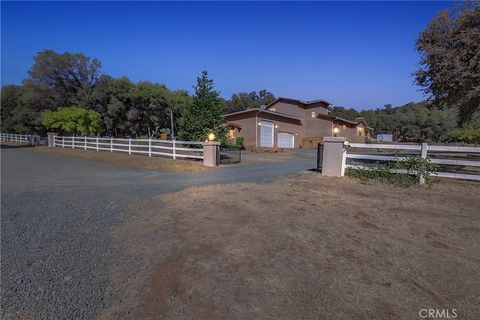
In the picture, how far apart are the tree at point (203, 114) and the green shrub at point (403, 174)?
9.35m

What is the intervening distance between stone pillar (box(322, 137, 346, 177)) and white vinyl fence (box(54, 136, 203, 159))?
6.46 metres

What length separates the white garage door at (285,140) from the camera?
36.8 meters

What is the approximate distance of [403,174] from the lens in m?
9.42

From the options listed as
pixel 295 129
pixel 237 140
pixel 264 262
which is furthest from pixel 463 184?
pixel 295 129

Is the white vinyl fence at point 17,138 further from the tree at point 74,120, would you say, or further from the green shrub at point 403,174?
the green shrub at point 403,174

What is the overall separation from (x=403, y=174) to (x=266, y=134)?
1005 inches

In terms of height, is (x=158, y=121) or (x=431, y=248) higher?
(x=158, y=121)

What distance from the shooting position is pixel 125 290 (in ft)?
10.8

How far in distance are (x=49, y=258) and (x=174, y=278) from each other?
1.72 metres

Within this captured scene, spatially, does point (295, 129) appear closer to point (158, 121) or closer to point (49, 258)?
point (158, 121)

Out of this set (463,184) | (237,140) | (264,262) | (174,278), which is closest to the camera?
(174,278)

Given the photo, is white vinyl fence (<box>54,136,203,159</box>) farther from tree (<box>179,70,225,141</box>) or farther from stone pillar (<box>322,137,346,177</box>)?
stone pillar (<box>322,137,346,177</box>)

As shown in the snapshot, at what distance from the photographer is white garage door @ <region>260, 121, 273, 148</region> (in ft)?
112

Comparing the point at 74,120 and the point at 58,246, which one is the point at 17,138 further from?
the point at 58,246
